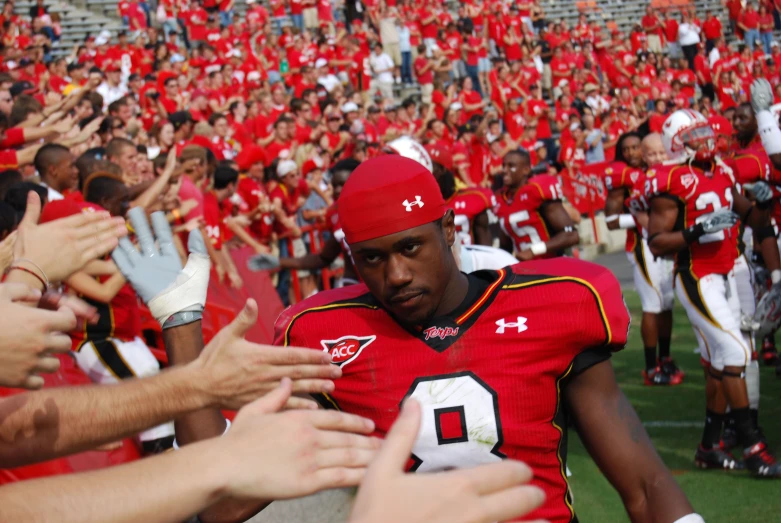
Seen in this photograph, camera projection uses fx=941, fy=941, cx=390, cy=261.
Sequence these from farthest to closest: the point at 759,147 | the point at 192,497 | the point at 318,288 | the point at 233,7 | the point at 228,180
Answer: the point at 233,7 → the point at 318,288 → the point at 228,180 → the point at 759,147 → the point at 192,497

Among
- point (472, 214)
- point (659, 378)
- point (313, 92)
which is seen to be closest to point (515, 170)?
point (472, 214)

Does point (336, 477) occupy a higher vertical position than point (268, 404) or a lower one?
lower

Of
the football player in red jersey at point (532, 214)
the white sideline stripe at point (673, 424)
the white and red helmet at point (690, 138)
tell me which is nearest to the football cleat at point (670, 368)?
the white sideline stripe at point (673, 424)

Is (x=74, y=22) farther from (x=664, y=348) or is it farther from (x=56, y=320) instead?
(x=56, y=320)

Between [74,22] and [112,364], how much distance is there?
15.8 m

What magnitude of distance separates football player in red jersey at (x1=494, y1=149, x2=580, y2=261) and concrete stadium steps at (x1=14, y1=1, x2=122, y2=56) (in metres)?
13.2

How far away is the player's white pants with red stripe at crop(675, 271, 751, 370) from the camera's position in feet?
20.3

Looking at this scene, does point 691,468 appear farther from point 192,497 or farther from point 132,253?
point 192,497

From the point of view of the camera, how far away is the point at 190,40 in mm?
18344

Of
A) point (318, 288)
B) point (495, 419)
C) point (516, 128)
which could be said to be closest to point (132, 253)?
point (495, 419)

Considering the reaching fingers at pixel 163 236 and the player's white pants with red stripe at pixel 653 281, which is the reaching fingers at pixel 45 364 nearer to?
the reaching fingers at pixel 163 236

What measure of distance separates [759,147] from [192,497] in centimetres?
823

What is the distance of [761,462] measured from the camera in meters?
6.05

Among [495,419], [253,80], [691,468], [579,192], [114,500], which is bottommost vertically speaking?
[579,192]
